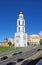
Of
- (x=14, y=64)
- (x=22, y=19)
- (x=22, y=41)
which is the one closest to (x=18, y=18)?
(x=22, y=19)

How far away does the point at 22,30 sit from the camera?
158m

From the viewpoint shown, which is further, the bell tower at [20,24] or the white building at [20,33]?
the white building at [20,33]

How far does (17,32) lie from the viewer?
159 metres

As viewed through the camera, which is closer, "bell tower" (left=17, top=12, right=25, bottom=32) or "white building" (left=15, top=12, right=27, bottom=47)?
"bell tower" (left=17, top=12, right=25, bottom=32)

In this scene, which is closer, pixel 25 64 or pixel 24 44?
pixel 25 64

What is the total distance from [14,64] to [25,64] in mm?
3210

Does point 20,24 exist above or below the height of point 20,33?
above

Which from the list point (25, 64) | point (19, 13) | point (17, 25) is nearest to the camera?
point (25, 64)

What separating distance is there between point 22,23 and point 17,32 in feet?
22.2

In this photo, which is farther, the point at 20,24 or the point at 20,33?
the point at 20,33

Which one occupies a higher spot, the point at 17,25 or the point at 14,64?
the point at 17,25

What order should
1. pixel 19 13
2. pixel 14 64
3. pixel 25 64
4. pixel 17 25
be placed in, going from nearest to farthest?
pixel 25 64
pixel 14 64
pixel 17 25
pixel 19 13

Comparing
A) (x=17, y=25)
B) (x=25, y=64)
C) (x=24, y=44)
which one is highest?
(x=17, y=25)

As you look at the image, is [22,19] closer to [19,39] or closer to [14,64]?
[19,39]
